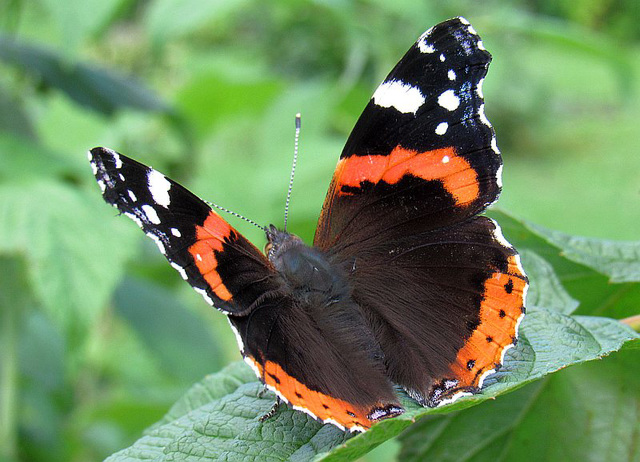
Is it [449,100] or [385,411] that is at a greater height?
[449,100]

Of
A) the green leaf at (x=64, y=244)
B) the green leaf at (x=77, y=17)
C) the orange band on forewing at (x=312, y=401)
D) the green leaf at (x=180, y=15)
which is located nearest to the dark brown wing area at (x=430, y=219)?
the orange band on forewing at (x=312, y=401)

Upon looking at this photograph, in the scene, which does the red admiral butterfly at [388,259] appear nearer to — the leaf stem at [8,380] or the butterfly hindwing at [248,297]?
the butterfly hindwing at [248,297]

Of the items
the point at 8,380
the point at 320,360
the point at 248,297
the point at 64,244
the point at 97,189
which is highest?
the point at 97,189

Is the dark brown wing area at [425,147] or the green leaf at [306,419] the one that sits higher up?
the dark brown wing area at [425,147]

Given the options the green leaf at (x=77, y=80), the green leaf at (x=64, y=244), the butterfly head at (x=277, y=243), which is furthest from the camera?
the green leaf at (x=77, y=80)

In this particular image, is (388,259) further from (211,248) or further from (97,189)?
(97,189)

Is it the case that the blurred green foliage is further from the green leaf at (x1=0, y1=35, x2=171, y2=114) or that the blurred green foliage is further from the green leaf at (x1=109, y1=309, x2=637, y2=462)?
the green leaf at (x1=109, y1=309, x2=637, y2=462)

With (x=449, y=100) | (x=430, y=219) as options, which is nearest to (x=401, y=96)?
(x=449, y=100)
